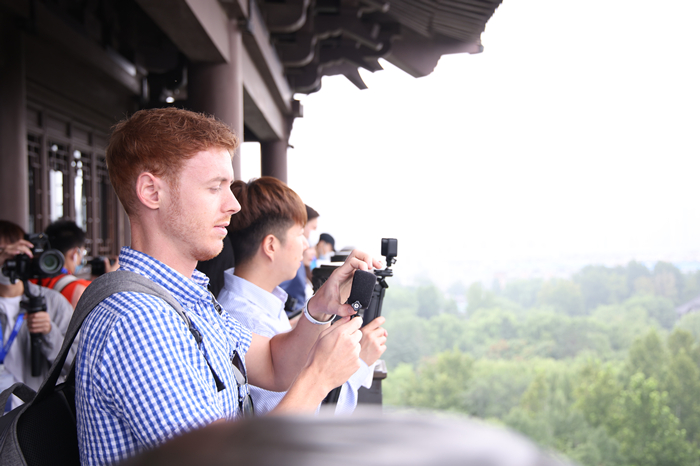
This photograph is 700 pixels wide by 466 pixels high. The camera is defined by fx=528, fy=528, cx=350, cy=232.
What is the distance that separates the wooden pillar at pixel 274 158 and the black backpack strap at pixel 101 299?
319 inches

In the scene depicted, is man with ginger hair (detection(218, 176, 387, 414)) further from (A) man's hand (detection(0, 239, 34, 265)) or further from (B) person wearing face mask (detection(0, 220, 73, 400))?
(A) man's hand (detection(0, 239, 34, 265))

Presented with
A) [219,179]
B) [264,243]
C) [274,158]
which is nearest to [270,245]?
[264,243]

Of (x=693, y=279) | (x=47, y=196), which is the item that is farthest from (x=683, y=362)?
(x=47, y=196)

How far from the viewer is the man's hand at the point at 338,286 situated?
143 cm

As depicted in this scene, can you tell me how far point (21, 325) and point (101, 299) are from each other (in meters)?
2.20

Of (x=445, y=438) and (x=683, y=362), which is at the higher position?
(x=445, y=438)

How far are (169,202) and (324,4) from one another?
5.75 metres

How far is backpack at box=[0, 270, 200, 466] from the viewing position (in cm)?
87

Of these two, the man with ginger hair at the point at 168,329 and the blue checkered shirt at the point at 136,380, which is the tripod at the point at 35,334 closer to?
the man with ginger hair at the point at 168,329

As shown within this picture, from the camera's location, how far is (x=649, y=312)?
877 inches

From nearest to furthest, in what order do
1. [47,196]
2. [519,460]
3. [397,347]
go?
[519,460] < [47,196] < [397,347]

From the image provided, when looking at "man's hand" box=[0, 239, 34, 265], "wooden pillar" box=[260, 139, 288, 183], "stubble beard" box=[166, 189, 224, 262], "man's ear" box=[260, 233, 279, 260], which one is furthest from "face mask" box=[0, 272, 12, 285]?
"wooden pillar" box=[260, 139, 288, 183]

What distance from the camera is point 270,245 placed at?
1.98m

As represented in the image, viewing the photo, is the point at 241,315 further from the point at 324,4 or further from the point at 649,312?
the point at 649,312
